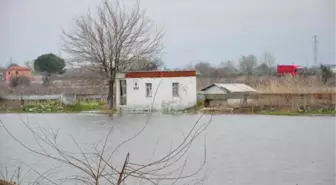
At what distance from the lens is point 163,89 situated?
44.2 ft

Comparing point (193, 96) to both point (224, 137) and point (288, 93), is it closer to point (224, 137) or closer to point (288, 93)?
point (288, 93)

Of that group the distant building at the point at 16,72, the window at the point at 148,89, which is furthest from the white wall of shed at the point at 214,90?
the distant building at the point at 16,72

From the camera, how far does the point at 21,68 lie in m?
15.0

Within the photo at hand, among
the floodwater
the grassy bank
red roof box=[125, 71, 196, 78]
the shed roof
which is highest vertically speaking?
red roof box=[125, 71, 196, 78]

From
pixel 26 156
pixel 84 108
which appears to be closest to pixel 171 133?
pixel 26 156

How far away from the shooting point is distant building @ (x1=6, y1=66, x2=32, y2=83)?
12.7 meters

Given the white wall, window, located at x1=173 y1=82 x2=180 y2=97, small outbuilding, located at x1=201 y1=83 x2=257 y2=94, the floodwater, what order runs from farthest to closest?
small outbuilding, located at x1=201 y1=83 x2=257 y2=94 < window, located at x1=173 y1=82 x2=180 y2=97 < the white wall < the floodwater

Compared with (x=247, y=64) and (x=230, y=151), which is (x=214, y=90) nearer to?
(x=230, y=151)

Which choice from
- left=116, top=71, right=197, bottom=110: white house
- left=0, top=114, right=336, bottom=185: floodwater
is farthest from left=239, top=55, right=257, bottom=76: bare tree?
left=0, top=114, right=336, bottom=185: floodwater

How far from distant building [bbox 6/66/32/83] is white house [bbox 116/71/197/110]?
9.12 ft

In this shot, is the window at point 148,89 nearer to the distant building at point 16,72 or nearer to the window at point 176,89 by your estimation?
the window at point 176,89

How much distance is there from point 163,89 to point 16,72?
3912mm

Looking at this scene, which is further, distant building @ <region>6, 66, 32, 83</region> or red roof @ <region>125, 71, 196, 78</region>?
red roof @ <region>125, 71, 196, 78</region>

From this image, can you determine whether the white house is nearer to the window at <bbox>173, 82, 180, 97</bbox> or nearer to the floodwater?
the window at <bbox>173, 82, 180, 97</bbox>
